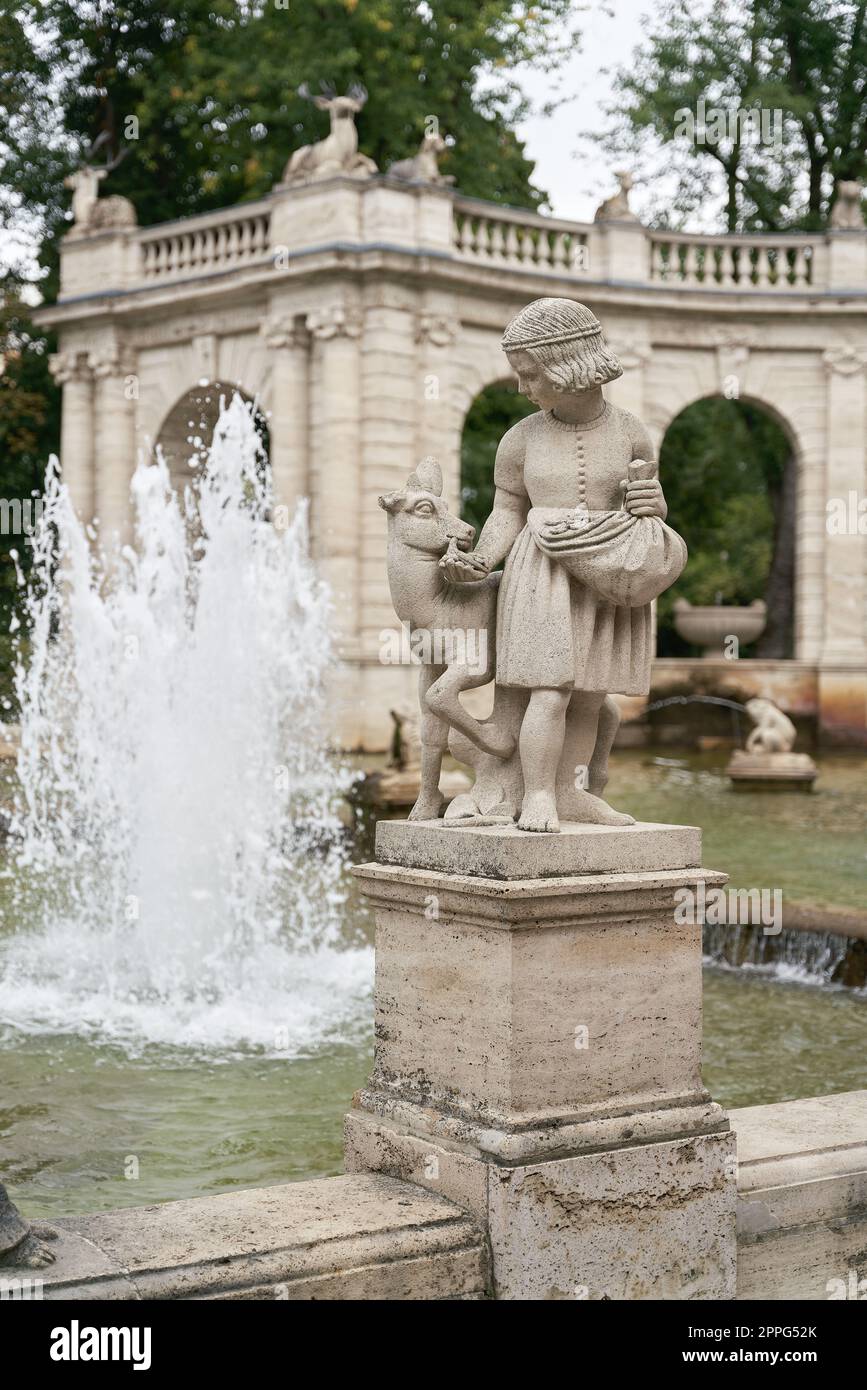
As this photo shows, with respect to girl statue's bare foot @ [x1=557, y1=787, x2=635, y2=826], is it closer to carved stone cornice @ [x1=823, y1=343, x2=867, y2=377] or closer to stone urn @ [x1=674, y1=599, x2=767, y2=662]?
carved stone cornice @ [x1=823, y1=343, x2=867, y2=377]

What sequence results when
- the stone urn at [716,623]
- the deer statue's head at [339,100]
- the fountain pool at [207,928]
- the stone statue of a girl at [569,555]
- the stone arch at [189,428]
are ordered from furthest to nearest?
the stone urn at [716,623], the stone arch at [189,428], the deer statue's head at [339,100], the fountain pool at [207,928], the stone statue of a girl at [569,555]

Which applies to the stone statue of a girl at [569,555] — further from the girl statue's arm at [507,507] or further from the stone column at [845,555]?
the stone column at [845,555]

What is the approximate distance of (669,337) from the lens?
2334cm

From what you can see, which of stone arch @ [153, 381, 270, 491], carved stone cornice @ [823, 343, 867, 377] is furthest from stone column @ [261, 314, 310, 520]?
carved stone cornice @ [823, 343, 867, 377]

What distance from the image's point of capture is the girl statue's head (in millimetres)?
4684

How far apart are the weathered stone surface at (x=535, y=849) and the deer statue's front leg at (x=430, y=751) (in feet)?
0.29

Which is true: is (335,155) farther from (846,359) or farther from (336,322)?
(846,359)

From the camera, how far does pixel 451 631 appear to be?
4770 millimetres

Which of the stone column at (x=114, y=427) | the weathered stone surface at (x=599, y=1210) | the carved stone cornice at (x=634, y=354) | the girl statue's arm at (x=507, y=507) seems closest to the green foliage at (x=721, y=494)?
the carved stone cornice at (x=634, y=354)

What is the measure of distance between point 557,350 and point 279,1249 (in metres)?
2.42

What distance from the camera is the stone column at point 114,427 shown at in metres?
23.5

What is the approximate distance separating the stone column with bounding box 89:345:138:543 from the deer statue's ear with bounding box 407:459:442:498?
62.6 ft

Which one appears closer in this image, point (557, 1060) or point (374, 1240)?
point (374, 1240)

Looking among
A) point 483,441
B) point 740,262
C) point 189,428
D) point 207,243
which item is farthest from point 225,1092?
point 483,441
